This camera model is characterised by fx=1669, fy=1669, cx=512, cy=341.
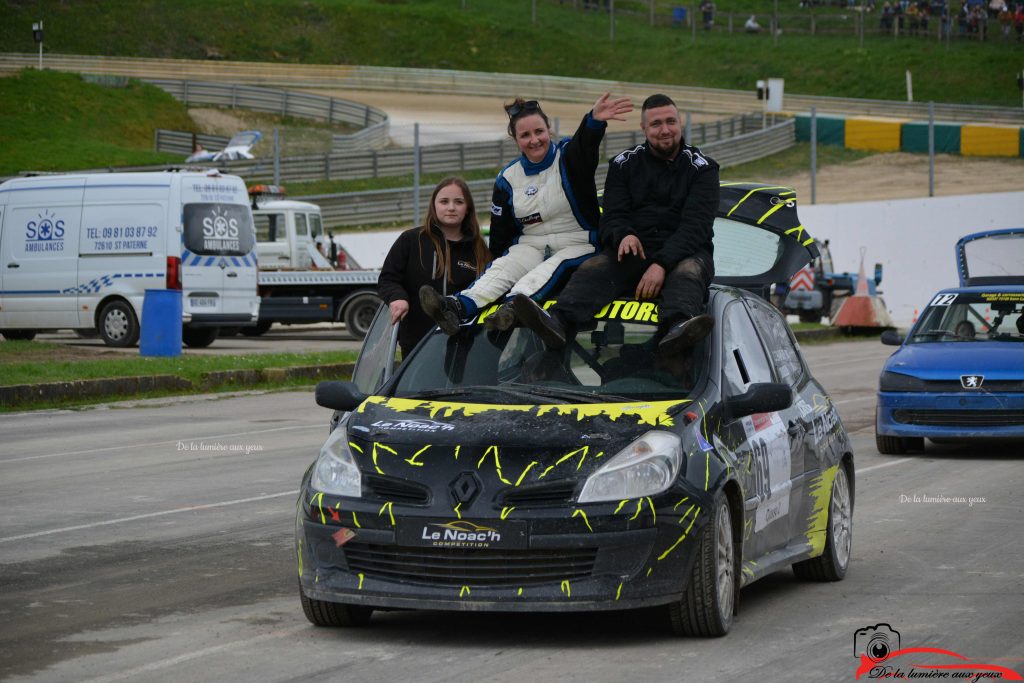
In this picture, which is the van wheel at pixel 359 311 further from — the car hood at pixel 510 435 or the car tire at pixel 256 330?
the car hood at pixel 510 435

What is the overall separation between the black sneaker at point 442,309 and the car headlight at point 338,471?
2.66 ft

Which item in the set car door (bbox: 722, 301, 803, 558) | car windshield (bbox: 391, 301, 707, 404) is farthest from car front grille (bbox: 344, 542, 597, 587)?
car door (bbox: 722, 301, 803, 558)

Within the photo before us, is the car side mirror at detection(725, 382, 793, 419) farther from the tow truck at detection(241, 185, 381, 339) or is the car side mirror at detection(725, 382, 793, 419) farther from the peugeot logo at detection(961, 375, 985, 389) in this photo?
the tow truck at detection(241, 185, 381, 339)

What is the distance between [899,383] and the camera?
46.2ft

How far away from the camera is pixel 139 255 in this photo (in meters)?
25.3

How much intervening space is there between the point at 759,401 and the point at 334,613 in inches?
76.2

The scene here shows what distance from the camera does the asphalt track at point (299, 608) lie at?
6.16m

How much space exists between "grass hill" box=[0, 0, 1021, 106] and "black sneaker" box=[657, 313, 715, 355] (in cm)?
5806

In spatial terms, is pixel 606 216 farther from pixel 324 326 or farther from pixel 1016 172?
pixel 1016 172

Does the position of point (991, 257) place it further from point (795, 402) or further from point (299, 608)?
point (299, 608)

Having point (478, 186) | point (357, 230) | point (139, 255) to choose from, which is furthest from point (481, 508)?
point (478, 186)

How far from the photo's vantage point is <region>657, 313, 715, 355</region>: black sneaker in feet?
23.1

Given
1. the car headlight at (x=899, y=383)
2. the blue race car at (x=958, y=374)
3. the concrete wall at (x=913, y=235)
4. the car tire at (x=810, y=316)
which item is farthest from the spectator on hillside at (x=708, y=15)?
the car headlight at (x=899, y=383)

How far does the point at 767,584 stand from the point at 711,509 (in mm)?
1937
